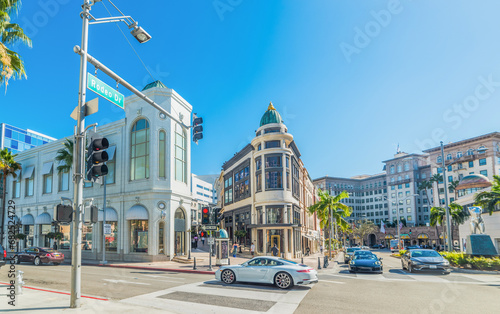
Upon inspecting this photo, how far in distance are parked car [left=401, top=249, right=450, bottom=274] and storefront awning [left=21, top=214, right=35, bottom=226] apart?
40.8 metres

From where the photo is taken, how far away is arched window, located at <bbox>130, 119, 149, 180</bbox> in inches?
1283

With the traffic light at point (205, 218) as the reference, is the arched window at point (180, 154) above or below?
above

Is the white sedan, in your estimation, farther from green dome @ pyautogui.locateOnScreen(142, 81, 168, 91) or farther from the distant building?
the distant building

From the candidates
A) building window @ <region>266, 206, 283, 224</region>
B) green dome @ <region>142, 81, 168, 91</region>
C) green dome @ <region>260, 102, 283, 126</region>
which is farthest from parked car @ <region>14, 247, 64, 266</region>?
green dome @ <region>260, 102, 283, 126</region>

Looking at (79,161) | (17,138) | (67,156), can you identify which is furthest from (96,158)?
(17,138)

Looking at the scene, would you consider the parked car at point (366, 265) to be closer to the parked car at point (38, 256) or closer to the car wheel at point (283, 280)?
the car wheel at point (283, 280)

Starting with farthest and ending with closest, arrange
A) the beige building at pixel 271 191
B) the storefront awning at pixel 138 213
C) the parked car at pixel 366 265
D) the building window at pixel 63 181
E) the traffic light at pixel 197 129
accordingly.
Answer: the beige building at pixel 271 191
the building window at pixel 63 181
the storefront awning at pixel 138 213
the parked car at pixel 366 265
the traffic light at pixel 197 129

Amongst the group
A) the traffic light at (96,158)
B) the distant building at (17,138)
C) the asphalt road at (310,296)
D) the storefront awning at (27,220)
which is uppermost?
the distant building at (17,138)

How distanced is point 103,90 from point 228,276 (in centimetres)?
914

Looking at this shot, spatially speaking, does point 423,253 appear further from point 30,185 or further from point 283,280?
point 30,185

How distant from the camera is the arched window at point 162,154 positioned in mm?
32094

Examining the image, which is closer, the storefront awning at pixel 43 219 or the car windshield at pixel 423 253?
the car windshield at pixel 423 253

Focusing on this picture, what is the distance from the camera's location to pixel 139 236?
31641 mm

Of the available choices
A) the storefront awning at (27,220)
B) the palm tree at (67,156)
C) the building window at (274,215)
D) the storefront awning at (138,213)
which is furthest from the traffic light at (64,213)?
the storefront awning at (27,220)
